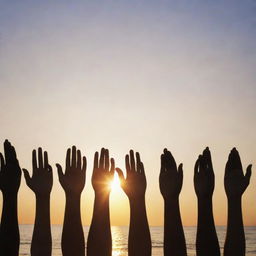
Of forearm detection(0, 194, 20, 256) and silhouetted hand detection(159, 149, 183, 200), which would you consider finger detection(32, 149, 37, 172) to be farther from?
silhouetted hand detection(159, 149, 183, 200)

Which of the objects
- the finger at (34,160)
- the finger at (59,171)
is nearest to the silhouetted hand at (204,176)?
the finger at (59,171)

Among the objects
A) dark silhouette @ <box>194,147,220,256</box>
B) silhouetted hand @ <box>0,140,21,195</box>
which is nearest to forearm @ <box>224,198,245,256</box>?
dark silhouette @ <box>194,147,220,256</box>

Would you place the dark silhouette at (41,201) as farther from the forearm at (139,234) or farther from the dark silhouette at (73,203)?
the forearm at (139,234)

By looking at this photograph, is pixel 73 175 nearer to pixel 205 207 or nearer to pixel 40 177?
pixel 40 177

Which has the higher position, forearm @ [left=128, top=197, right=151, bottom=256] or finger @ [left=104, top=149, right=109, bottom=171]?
finger @ [left=104, top=149, right=109, bottom=171]

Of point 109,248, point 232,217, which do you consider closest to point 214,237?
point 232,217

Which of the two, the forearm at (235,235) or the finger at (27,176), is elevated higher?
the finger at (27,176)

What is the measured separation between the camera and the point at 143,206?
515 inches

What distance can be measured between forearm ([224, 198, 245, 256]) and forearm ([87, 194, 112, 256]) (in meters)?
3.19

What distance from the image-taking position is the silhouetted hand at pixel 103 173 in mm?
13234

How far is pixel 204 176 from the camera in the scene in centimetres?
1305

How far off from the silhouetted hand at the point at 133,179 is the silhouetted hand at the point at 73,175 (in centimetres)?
108

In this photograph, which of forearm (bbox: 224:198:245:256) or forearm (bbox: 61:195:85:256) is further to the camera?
forearm (bbox: 61:195:85:256)

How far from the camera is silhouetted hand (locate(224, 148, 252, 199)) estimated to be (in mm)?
13023
